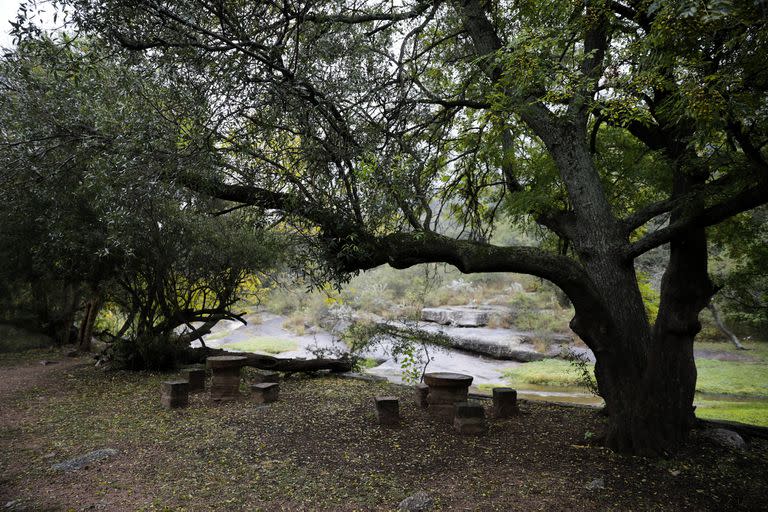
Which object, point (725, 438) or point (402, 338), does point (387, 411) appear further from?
point (725, 438)

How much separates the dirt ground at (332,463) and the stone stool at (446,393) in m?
0.21

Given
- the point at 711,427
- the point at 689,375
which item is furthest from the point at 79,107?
the point at 711,427

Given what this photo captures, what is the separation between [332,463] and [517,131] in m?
4.50

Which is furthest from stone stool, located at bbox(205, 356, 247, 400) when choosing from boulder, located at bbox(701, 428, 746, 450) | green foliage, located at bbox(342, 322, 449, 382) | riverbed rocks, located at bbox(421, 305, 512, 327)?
riverbed rocks, located at bbox(421, 305, 512, 327)

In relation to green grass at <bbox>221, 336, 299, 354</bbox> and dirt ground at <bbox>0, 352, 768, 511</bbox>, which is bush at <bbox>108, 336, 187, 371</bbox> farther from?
green grass at <bbox>221, 336, 299, 354</bbox>

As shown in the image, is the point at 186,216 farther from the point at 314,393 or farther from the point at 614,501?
the point at 614,501

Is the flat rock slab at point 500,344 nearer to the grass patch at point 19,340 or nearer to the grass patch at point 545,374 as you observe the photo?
the grass patch at point 545,374

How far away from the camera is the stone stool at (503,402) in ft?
20.4

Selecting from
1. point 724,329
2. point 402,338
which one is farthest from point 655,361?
point 724,329

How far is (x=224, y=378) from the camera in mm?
7160

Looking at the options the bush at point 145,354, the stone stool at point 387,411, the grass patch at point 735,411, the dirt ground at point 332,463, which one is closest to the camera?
the dirt ground at point 332,463

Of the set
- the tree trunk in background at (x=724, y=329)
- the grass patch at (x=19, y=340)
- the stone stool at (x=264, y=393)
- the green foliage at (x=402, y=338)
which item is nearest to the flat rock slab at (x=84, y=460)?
the stone stool at (x=264, y=393)

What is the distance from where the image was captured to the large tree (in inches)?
142

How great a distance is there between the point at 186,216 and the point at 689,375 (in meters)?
7.54
